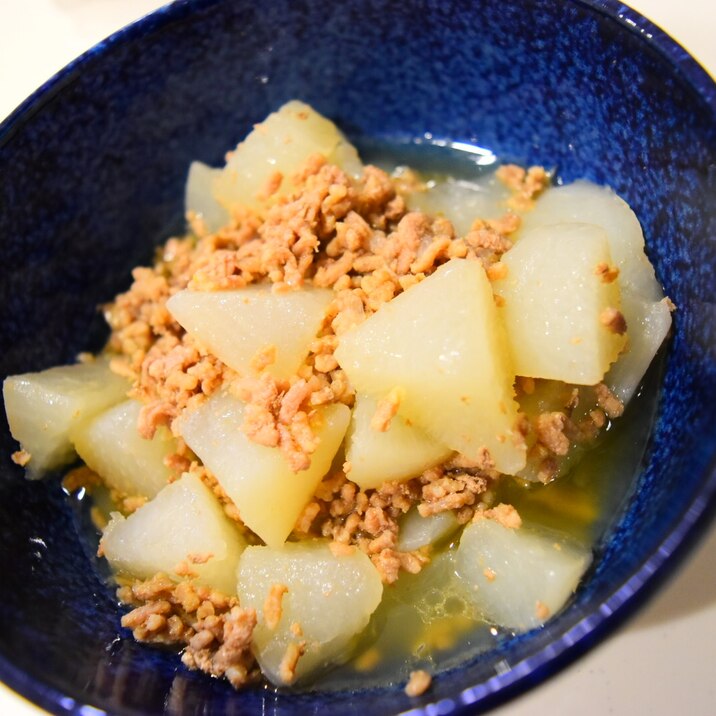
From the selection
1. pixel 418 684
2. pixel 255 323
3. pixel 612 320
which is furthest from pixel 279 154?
pixel 418 684

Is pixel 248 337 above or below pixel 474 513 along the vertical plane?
above

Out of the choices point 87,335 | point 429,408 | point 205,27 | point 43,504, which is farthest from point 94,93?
point 429,408

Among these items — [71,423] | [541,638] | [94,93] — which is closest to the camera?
[541,638]

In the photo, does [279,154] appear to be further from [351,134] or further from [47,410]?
[47,410]

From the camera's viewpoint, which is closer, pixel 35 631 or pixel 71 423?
pixel 35 631

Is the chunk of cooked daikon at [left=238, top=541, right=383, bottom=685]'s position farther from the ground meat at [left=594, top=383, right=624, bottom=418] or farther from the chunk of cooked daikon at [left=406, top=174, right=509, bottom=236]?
the chunk of cooked daikon at [left=406, top=174, right=509, bottom=236]

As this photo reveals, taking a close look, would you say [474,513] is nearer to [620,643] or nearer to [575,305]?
[620,643]

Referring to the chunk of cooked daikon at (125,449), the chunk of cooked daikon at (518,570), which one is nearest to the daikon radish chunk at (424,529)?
the chunk of cooked daikon at (518,570)
